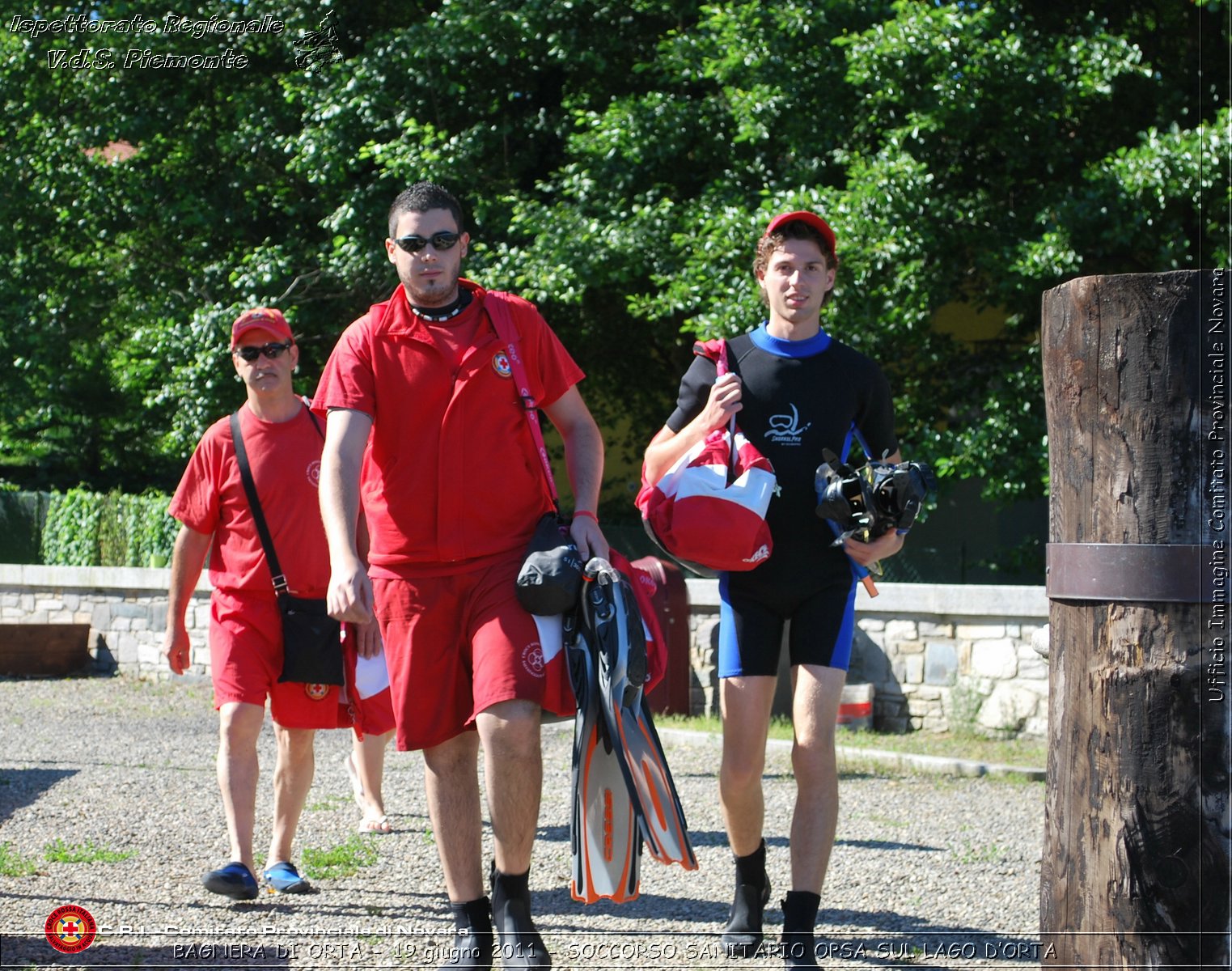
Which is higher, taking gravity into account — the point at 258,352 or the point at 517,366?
the point at 258,352

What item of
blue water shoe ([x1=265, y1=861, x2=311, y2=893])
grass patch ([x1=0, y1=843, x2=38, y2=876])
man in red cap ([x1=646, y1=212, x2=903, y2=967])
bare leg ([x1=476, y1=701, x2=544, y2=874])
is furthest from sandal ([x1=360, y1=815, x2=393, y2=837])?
bare leg ([x1=476, y1=701, x2=544, y2=874])

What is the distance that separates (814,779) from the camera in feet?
14.1

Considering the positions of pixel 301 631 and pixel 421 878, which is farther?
pixel 421 878

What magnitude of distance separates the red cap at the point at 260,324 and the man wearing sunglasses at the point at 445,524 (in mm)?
1419

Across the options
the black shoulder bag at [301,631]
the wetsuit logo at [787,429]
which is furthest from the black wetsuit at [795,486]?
the black shoulder bag at [301,631]

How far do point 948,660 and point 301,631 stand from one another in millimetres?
6153

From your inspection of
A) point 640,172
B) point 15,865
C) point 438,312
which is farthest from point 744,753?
point 640,172

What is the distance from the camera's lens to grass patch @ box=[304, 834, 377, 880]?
5.52m

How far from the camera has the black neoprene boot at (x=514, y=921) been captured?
378 centimetres

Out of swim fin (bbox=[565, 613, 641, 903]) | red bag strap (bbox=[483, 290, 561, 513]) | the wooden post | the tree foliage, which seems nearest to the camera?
the wooden post

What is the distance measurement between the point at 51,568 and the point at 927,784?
9952 millimetres

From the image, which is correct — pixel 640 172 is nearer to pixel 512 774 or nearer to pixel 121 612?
pixel 121 612

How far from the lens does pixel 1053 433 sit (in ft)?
10.7

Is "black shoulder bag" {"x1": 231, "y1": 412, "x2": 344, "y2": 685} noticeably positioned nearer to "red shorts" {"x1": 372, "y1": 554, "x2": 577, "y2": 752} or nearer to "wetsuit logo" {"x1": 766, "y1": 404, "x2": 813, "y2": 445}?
"red shorts" {"x1": 372, "y1": 554, "x2": 577, "y2": 752}
